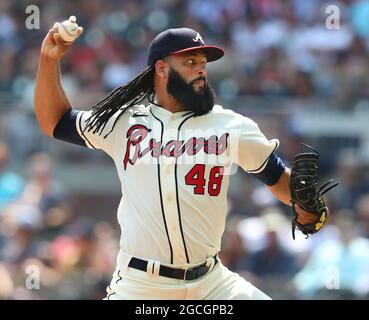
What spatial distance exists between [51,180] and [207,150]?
6.82 metres

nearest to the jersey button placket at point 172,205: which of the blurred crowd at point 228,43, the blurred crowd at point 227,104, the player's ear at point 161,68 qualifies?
the player's ear at point 161,68

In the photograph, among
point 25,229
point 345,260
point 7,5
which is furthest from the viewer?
point 7,5

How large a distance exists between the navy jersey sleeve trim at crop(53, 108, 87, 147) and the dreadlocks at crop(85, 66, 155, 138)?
3.9 inches

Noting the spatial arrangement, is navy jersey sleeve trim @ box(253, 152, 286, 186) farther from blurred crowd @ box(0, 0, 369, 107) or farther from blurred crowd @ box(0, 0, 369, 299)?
blurred crowd @ box(0, 0, 369, 107)

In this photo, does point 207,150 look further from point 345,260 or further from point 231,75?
point 231,75

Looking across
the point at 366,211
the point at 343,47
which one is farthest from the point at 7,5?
the point at 366,211

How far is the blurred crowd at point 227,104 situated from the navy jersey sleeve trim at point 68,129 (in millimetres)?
2048

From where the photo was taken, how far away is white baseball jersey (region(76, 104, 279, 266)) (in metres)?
5.73

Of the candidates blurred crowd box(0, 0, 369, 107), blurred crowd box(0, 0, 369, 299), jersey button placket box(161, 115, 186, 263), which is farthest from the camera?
blurred crowd box(0, 0, 369, 107)

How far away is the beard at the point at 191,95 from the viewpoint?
230 inches

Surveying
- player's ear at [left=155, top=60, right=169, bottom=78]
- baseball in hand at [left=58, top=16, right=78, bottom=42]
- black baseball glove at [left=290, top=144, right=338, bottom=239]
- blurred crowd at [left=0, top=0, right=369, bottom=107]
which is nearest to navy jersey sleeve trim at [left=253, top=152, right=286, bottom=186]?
black baseball glove at [left=290, top=144, right=338, bottom=239]
